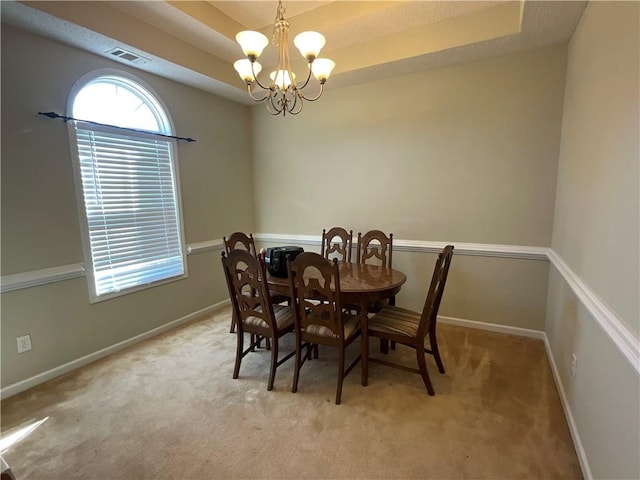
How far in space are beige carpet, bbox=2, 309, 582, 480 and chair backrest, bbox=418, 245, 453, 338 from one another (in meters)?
0.50

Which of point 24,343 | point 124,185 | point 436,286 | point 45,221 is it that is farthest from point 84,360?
point 436,286

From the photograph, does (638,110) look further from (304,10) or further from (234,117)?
(234,117)

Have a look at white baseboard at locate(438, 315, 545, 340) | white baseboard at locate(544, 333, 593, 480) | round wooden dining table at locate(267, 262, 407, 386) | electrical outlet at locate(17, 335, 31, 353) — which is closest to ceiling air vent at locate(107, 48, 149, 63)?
round wooden dining table at locate(267, 262, 407, 386)

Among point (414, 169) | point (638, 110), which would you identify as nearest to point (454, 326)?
point (414, 169)

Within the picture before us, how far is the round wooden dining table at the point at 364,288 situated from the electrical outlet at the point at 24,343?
1845mm

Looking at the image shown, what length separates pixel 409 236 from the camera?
3.39 meters

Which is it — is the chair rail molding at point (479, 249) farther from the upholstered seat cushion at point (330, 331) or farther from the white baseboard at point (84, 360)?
the white baseboard at point (84, 360)

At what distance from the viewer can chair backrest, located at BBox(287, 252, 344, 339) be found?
1.93 metres

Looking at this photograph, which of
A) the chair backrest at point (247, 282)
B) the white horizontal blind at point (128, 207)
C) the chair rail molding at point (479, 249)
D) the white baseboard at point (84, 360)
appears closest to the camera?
the chair backrest at point (247, 282)

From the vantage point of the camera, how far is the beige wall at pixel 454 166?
2.75 metres

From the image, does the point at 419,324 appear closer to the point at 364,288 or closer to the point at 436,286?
the point at 436,286

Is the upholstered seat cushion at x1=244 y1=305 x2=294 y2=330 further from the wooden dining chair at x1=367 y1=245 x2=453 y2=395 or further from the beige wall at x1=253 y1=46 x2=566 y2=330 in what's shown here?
the beige wall at x1=253 y1=46 x2=566 y2=330

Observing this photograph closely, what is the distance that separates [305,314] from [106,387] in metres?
1.61

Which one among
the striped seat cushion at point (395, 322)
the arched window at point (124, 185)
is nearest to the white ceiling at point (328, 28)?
the arched window at point (124, 185)
